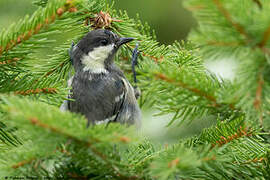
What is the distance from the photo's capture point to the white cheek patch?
2881 mm

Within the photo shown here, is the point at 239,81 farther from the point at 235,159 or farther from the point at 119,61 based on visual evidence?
the point at 119,61

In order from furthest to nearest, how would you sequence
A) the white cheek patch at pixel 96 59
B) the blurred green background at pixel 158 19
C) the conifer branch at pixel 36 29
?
1. the blurred green background at pixel 158 19
2. the white cheek patch at pixel 96 59
3. the conifer branch at pixel 36 29

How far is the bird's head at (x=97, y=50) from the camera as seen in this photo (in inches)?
103

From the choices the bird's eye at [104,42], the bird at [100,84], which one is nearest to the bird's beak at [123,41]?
the bird at [100,84]

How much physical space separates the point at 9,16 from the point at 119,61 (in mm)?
1209

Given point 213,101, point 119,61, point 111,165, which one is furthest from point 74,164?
point 119,61

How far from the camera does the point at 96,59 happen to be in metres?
2.96

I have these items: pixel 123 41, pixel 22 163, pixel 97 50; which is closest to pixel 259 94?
pixel 22 163

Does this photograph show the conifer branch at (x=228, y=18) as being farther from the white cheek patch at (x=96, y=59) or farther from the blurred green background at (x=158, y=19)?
the blurred green background at (x=158, y=19)

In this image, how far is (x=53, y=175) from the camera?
5.15 ft

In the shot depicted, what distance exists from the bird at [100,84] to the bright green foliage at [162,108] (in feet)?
2.25

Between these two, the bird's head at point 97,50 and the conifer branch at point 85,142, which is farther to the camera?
the bird's head at point 97,50

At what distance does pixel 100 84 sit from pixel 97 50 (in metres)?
0.32

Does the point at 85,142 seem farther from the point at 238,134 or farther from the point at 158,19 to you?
the point at 158,19
